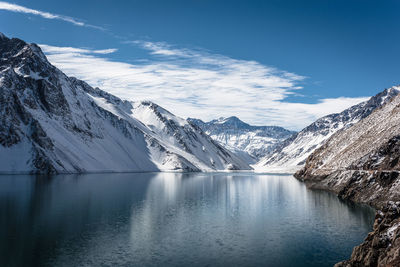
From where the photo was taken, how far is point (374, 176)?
282 ft

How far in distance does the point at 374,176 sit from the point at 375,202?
9367 mm

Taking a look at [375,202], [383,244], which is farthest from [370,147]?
[383,244]

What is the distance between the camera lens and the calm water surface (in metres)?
39.1

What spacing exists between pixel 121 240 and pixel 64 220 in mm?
16113

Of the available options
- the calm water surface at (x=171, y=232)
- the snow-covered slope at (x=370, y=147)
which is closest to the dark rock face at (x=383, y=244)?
the calm water surface at (x=171, y=232)

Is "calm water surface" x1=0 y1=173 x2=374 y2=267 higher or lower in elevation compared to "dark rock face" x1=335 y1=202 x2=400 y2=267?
lower

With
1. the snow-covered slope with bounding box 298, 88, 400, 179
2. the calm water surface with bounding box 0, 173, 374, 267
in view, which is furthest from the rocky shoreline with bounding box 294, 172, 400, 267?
the calm water surface with bounding box 0, 173, 374, 267

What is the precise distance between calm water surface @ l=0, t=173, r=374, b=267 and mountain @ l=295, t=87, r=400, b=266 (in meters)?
7.12

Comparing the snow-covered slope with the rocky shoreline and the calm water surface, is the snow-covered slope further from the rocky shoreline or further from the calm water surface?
the calm water surface

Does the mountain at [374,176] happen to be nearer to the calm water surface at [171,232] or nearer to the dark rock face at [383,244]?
the dark rock face at [383,244]

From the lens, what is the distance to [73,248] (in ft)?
138

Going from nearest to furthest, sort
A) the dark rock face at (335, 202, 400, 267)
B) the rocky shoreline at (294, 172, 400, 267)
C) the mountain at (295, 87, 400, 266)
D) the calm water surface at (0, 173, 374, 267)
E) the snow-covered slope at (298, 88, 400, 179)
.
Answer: the dark rock face at (335, 202, 400, 267)
the rocky shoreline at (294, 172, 400, 267)
the mountain at (295, 87, 400, 266)
the calm water surface at (0, 173, 374, 267)
the snow-covered slope at (298, 88, 400, 179)

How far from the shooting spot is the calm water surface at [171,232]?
39.1 m

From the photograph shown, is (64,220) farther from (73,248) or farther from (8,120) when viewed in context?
(8,120)
